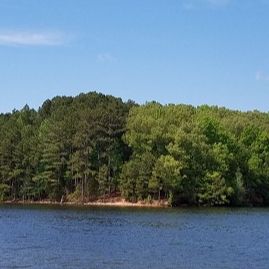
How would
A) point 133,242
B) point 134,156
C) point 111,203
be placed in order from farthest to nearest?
point 134,156, point 111,203, point 133,242

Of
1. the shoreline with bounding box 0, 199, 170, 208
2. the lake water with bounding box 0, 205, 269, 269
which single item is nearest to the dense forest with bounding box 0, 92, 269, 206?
the shoreline with bounding box 0, 199, 170, 208

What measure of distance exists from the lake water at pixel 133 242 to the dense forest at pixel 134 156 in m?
31.2

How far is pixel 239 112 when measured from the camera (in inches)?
6649

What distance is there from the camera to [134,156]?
389 feet

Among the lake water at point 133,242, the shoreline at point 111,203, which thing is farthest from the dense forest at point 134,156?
the lake water at point 133,242

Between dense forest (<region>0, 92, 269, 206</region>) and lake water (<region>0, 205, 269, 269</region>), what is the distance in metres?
31.2

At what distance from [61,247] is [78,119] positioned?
255ft

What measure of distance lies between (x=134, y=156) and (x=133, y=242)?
6641 centimetres

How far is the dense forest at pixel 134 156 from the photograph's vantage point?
368ft

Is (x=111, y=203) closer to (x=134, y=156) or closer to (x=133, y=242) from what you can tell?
(x=134, y=156)

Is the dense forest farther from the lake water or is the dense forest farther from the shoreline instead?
the lake water

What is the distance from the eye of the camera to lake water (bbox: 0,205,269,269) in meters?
40.6

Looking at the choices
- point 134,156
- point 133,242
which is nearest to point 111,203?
point 134,156

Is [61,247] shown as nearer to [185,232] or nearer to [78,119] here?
[185,232]
